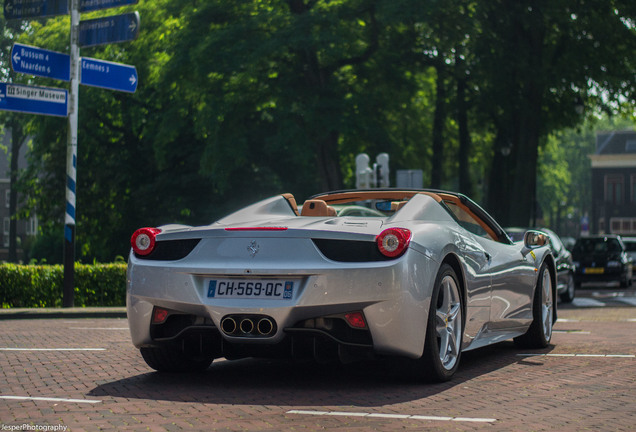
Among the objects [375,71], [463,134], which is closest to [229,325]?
[375,71]

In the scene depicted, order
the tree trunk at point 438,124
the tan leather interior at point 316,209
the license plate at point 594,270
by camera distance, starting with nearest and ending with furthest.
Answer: the tan leather interior at point 316,209 → the license plate at point 594,270 → the tree trunk at point 438,124

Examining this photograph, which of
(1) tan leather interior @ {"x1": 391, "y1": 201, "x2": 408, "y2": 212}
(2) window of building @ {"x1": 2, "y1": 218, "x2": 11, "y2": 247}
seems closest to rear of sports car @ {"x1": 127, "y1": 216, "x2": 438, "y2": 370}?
(1) tan leather interior @ {"x1": 391, "y1": 201, "x2": 408, "y2": 212}

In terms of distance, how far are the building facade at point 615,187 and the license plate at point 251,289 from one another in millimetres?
80823

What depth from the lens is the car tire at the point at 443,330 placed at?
6570 millimetres

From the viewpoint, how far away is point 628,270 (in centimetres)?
2975

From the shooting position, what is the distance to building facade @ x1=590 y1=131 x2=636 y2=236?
277ft

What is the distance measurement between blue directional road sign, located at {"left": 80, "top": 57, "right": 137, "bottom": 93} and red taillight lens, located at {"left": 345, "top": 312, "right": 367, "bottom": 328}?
11018 mm

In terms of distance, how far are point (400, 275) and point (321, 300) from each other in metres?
0.50

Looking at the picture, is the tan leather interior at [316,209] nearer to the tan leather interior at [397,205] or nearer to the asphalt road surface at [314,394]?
the tan leather interior at [397,205]

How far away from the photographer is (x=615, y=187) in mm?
85312

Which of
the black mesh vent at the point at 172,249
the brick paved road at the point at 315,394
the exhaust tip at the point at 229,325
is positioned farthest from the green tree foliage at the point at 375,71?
the exhaust tip at the point at 229,325

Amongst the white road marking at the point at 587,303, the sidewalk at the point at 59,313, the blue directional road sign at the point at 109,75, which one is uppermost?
the blue directional road sign at the point at 109,75

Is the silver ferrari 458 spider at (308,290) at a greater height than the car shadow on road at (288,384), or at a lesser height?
greater

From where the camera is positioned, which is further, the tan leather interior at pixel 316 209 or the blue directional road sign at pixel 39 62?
the blue directional road sign at pixel 39 62
